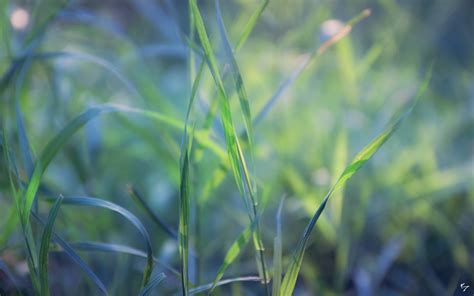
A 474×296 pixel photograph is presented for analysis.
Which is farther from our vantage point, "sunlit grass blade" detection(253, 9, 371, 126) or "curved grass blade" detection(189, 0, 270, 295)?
"sunlit grass blade" detection(253, 9, 371, 126)

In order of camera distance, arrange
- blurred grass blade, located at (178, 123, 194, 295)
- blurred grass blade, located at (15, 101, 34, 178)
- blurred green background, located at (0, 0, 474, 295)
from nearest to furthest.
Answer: blurred grass blade, located at (178, 123, 194, 295)
blurred grass blade, located at (15, 101, 34, 178)
blurred green background, located at (0, 0, 474, 295)

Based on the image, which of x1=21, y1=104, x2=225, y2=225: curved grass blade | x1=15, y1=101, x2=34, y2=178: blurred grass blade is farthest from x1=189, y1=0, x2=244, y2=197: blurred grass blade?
x1=15, y1=101, x2=34, y2=178: blurred grass blade

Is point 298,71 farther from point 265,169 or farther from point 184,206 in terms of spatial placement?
point 265,169

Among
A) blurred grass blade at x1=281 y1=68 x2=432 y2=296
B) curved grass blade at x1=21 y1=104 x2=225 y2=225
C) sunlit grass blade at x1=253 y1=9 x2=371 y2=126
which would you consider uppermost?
sunlit grass blade at x1=253 y1=9 x2=371 y2=126

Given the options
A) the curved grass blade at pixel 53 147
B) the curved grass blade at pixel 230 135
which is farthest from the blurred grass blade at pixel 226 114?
the curved grass blade at pixel 53 147

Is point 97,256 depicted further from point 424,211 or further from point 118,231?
point 424,211

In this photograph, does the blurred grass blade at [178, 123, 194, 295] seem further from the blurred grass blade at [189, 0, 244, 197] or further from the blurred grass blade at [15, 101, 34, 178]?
the blurred grass blade at [15, 101, 34, 178]

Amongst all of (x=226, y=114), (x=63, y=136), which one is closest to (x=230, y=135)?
(x=226, y=114)

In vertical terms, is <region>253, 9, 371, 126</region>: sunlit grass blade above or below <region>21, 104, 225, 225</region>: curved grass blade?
above
